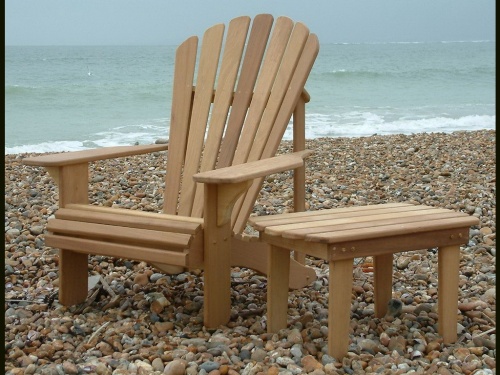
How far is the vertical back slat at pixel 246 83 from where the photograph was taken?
11.2 ft

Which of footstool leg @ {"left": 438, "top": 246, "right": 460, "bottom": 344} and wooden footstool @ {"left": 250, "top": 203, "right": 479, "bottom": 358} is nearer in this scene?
wooden footstool @ {"left": 250, "top": 203, "right": 479, "bottom": 358}

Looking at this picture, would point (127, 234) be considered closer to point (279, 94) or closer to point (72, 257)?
point (72, 257)

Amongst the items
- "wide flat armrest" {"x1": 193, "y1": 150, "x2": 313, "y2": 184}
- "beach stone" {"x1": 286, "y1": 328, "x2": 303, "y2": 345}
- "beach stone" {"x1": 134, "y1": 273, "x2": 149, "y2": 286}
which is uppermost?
"wide flat armrest" {"x1": 193, "y1": 150, "x2": 313, "y2": 184}

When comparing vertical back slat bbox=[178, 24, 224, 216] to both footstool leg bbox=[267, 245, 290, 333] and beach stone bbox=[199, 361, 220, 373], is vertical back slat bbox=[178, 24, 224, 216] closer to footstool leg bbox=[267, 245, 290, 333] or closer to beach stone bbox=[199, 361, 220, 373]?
footstool leg bbox=[267, 245, 290, 333]

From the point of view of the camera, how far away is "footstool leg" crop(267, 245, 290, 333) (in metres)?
2.72

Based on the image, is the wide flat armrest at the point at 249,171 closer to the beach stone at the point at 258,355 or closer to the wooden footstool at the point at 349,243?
the wooden footstool at the point at 349,243

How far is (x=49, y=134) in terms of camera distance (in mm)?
12430

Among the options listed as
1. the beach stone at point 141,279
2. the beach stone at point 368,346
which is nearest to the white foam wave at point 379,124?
the beach stone at point 141,279

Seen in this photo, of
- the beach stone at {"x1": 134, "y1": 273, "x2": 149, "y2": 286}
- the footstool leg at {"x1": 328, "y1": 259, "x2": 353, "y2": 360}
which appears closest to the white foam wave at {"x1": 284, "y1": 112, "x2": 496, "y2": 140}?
the beach stone at {"x1": 134, "y1": 273, "x2": 149, "y2": 286}

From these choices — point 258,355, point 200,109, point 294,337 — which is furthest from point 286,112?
point 258,355

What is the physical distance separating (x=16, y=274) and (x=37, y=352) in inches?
40.7

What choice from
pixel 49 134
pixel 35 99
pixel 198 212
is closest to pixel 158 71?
pixel 35 99

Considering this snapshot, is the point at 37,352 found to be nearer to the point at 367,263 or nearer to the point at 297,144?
the point at 297,144

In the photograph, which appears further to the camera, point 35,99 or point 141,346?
point 35,99
